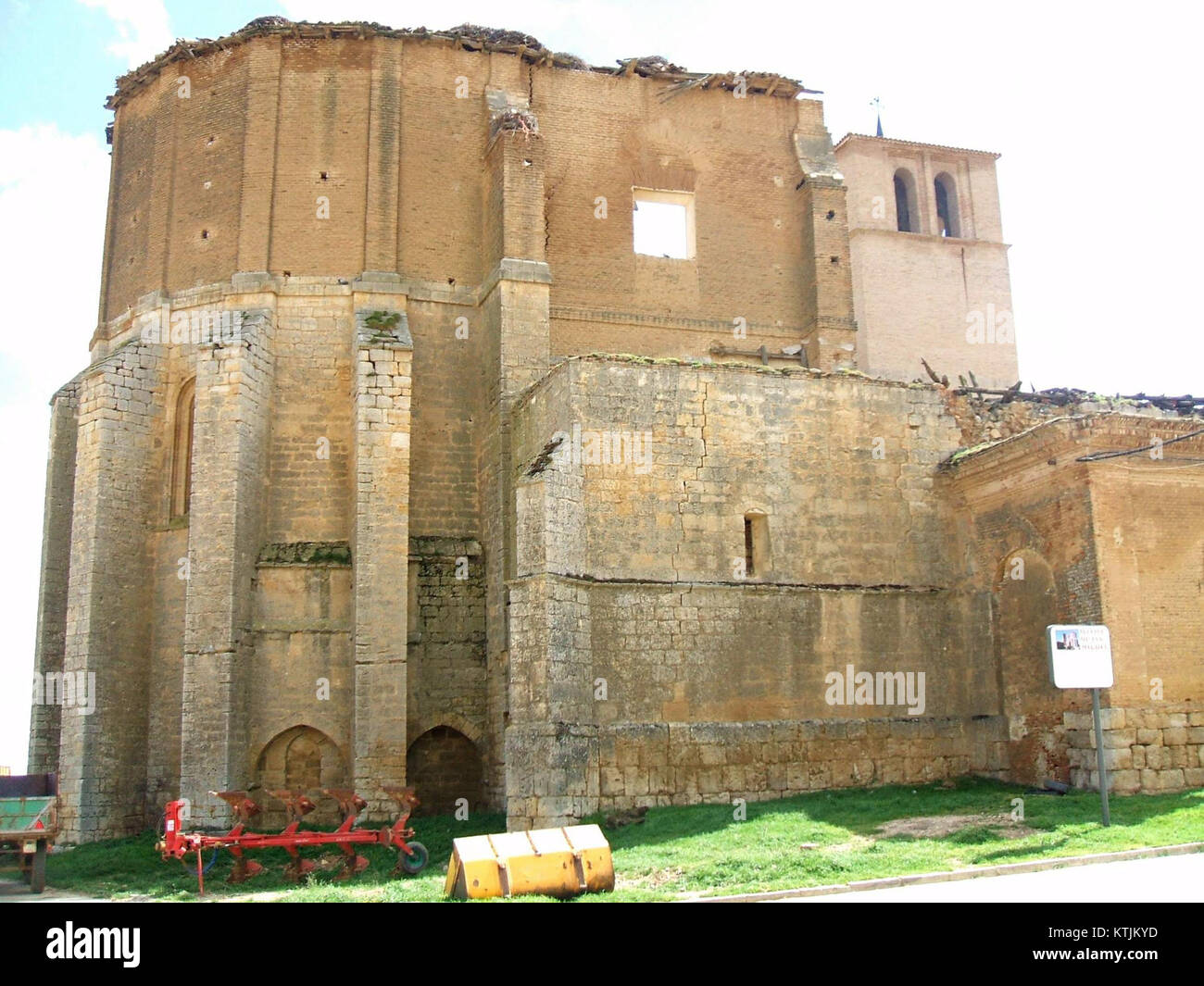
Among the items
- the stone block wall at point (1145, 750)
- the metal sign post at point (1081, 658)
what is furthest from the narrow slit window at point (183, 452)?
the stone block wall at point (1145, 750)

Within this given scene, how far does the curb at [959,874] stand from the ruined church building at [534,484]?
3.34 metres

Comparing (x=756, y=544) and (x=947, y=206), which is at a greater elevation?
(x=947, y=206)

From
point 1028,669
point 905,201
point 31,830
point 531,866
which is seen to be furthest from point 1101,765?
point 905,201

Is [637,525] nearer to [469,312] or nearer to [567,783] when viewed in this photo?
[567,783]

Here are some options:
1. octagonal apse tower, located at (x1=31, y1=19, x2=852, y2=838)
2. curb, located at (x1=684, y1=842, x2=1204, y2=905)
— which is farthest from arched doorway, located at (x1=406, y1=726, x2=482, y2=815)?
curb, located at (x1=684, y1=842, x2=1204, y2=905)

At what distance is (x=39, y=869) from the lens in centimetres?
1451

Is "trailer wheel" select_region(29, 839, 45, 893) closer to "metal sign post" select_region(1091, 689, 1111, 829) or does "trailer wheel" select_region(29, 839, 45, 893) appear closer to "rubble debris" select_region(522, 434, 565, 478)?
"rubble debris" select_region(522, 434, 565, 478)

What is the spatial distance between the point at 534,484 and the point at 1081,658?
683 centimetres

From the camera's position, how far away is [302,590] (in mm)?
19547

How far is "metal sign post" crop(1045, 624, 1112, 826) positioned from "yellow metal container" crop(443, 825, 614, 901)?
17.5 ft

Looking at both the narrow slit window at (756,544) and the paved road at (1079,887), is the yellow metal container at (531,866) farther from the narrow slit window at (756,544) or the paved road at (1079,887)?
the narrow slit window at (756,544)

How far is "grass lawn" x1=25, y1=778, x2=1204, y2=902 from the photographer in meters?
11.1

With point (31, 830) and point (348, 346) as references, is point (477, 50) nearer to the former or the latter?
point (348, 346)

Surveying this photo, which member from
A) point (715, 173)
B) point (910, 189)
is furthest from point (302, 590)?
point (910, 189)
